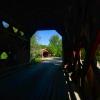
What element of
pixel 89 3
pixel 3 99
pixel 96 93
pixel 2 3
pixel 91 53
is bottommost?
pixel 3 99

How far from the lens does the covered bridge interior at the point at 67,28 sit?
6238 mm

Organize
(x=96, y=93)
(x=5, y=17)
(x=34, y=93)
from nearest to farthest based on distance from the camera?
1. (x=96, y=93)
2. (x=34, y=93)
3. (x=5, y=17)

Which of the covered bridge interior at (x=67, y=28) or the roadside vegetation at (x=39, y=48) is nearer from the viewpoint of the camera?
the covered bridge interior at (x=67, y=28)

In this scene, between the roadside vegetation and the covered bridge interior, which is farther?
the roadside vegetation

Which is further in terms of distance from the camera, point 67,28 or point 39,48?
point 39,48

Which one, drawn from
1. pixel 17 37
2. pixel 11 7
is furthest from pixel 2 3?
pixel 17 37

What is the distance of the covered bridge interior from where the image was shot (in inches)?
246

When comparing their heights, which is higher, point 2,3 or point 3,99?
point 2,3

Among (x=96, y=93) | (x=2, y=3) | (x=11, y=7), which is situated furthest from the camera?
(x=11, y=7)

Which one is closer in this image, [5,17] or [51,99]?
[51,99]

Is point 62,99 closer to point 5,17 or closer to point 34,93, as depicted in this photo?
point 34,93

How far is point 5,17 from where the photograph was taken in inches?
1152

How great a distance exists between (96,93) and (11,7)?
1788 centimetres

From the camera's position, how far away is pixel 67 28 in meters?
21.5
